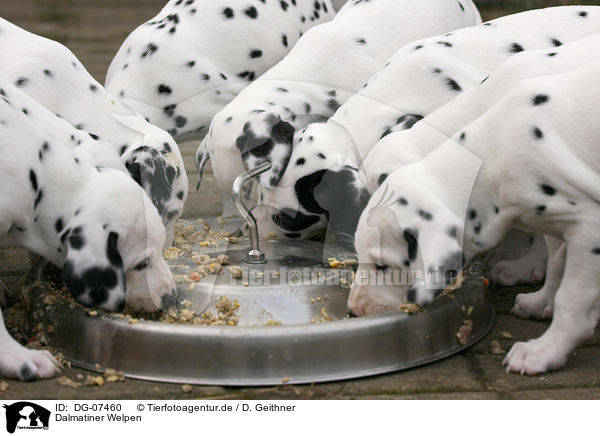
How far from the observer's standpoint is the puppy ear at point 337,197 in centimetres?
396

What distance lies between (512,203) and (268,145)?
1442 millimetres

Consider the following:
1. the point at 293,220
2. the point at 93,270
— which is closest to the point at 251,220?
the point at 293,220

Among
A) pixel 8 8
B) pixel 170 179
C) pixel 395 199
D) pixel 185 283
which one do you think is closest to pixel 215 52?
pixel 170 179

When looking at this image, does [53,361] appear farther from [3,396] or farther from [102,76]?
[102,76]

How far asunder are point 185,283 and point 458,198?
4.21 ft

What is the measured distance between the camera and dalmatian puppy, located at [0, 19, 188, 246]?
4145 millimetres

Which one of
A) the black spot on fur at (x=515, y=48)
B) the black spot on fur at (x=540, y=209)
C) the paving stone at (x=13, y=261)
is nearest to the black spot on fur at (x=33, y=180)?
the paving stone at (x=13, y=261)

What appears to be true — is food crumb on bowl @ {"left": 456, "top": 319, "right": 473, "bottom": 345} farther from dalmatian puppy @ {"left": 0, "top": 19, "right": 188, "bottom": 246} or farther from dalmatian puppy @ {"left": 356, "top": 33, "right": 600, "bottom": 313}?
dalmatian puppy @ {"left": 0, "top": 19, "right": 188, "bottom": 246}

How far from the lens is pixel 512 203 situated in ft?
11.3

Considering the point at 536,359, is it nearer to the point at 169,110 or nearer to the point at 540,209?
the point at 540,209

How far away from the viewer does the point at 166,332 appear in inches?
128

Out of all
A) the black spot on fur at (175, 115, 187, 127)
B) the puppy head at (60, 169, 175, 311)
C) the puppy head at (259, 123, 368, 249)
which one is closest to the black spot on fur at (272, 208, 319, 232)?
the puppy head at (259, 123, 368, 249)
